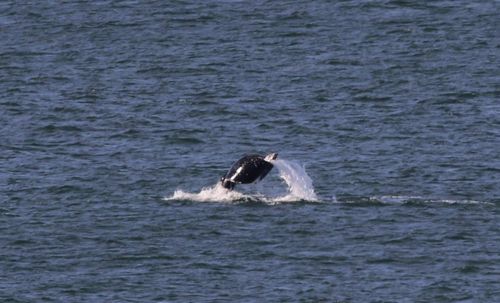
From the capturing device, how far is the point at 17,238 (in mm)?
39031

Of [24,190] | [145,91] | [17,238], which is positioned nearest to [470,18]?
[145,91]

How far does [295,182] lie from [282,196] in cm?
46

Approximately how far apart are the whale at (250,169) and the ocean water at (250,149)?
56cm

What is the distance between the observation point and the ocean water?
36.0 m

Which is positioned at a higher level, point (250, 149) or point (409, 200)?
point (409, 200)

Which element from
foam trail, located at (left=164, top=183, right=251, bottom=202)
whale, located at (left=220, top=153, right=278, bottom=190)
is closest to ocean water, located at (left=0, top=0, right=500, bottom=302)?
foam trail, located at (left=164, top=183, right=251, bottom=202)

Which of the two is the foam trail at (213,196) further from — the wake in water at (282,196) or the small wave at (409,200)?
the small wave at (409,200)

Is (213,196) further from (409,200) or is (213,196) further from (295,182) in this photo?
(409,200)

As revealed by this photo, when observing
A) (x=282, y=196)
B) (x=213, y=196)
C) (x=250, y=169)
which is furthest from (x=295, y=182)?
(x=213, y=196)

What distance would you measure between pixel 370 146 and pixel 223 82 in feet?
37.7

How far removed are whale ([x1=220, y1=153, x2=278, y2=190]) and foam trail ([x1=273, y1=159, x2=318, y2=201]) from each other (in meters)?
0.45

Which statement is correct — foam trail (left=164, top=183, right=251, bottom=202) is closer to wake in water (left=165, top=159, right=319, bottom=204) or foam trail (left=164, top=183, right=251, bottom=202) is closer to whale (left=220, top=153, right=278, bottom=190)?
wake in water (left=165, top=159, right=319, bottom=204)

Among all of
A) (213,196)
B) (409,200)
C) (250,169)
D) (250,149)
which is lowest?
(250,149)

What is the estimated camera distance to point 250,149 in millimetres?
48656
